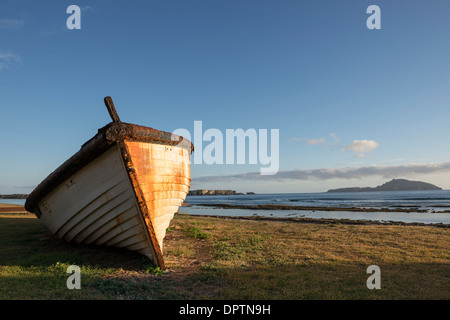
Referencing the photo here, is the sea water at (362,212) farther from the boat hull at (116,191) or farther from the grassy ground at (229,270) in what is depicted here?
the boat hull at (116,191)

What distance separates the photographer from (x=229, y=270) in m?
6.91

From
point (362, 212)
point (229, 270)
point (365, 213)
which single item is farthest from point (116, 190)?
point (362, 212)

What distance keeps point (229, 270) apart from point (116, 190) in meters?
3.46

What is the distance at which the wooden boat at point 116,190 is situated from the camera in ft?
20.2

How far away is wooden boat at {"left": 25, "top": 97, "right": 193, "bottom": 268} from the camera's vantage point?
243 inches

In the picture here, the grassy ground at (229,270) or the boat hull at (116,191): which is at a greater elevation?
the boat hull at (116,191)

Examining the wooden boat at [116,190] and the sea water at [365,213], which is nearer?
the wooden boat at [116,190]

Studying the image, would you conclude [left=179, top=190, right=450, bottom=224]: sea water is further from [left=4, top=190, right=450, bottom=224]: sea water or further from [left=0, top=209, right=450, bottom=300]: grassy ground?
[left=0, top=209, right=450, bottom=300]: grassy ground

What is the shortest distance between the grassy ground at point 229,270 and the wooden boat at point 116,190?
72cm

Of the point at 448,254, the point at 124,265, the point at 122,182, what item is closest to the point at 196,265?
the point at 124,265

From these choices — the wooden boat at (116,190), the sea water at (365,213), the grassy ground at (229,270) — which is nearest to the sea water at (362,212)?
the sea water at (365,213)

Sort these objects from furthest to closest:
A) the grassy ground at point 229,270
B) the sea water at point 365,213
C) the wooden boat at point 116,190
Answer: the sea water at point 365,213, the wooden boat at point 116,190, the grassy ground at point 229,270

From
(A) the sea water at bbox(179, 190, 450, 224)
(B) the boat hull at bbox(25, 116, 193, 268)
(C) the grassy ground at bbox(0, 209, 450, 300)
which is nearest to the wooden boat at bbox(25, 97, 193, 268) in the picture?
(B) the boat hull at bbox(25, 116, 193, 268)

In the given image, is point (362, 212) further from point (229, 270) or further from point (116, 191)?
point (116, 191)
